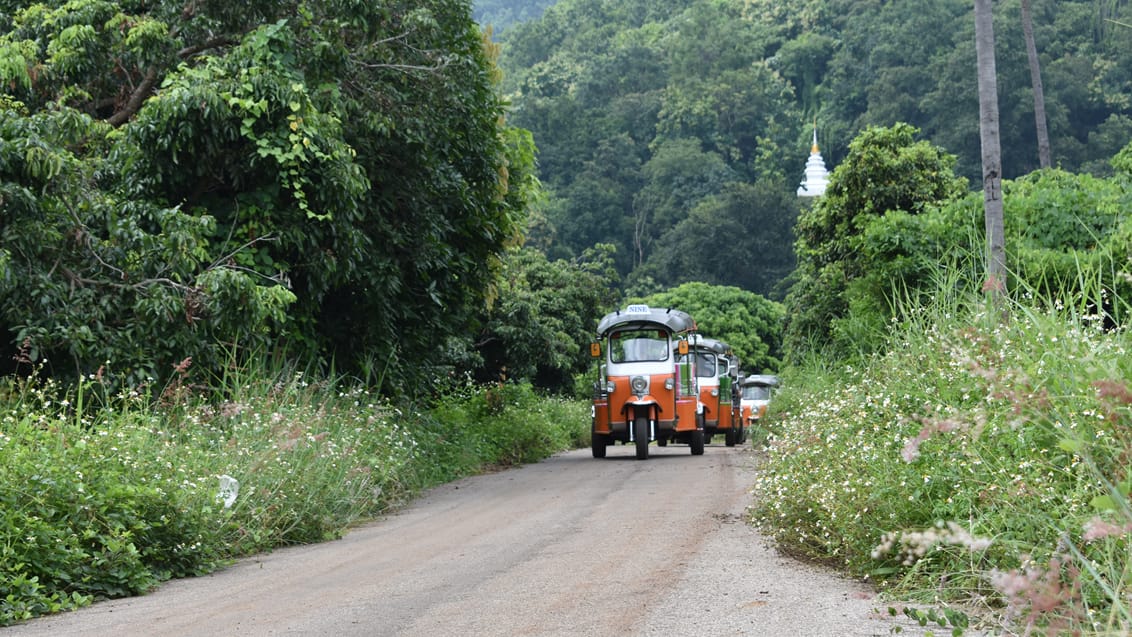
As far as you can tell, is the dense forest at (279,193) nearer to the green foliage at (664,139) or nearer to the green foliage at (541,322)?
the green foliage at (541,322)

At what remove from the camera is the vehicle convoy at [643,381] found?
24547 millimetres

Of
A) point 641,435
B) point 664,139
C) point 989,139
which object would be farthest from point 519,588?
point 664,139

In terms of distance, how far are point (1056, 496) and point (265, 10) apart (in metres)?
13.2

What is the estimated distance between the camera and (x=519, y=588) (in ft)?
26.0

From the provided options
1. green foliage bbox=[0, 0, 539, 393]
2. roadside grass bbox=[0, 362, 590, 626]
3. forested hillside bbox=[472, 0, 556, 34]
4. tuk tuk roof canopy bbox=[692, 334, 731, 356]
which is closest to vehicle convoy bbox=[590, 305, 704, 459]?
green foliage bbox=[0, 0, 539, 393]

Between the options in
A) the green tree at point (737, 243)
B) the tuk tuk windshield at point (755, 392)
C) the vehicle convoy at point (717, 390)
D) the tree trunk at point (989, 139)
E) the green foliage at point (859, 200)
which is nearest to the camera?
the tree trunk at point (989, 139)

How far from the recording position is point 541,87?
92.6 m

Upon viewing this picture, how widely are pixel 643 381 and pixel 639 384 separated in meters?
0.10

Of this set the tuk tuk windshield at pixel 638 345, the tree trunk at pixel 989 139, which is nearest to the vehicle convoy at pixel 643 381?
the tuk tuk windshield at pixel 638 345

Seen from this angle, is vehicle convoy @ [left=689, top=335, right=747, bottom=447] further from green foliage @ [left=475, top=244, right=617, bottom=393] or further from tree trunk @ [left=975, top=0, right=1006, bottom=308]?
tree trunk @ [left=975, top=0, right=1006, bottom=308]

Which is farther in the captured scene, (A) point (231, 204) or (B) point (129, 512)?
Result: (A) point (231, 204)

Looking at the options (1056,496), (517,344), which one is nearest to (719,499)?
(1056,496)

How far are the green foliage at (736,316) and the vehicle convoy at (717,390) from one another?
33.2m

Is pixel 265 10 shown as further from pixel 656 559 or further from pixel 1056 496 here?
pixel 1056 496
